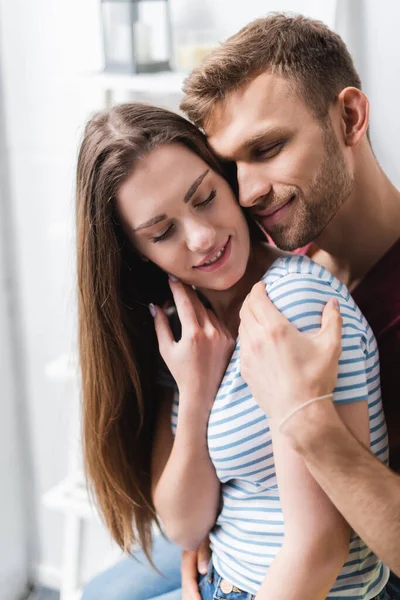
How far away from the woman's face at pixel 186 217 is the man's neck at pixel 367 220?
270 millimetres

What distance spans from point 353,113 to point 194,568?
0.89 metres

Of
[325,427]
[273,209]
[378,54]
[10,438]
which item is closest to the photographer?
[325,427]

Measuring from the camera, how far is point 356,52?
1.54 metres

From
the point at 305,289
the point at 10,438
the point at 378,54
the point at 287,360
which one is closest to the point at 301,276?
the point at 305,289

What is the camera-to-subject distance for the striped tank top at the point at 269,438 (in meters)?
1.02

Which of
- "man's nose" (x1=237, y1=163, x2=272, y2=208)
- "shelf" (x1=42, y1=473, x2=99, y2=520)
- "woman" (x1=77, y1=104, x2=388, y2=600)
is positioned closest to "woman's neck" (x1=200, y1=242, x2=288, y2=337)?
"woman" (x1=77, y1=104, x2=388, y2=600)

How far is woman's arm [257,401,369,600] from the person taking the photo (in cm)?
98

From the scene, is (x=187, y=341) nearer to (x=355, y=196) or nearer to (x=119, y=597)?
(x=355, y=196)

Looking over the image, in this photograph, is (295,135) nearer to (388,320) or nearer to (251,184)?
(251,184)

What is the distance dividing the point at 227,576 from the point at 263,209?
0.63m

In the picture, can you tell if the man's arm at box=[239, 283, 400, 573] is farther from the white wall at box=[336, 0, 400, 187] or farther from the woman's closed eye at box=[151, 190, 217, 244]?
the white wall at box=[336, 0, 400, 187]

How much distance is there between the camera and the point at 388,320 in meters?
1.24

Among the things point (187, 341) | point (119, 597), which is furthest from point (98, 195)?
point (119, 597)

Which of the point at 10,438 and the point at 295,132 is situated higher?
the point at 295,132
